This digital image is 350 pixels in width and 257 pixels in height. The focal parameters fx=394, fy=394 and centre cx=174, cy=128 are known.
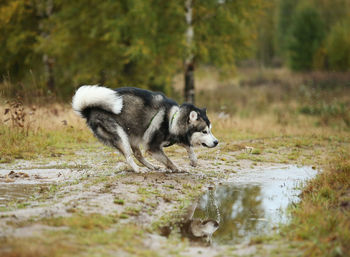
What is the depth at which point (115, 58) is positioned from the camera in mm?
17672

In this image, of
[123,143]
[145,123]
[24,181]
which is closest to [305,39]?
[145,123]

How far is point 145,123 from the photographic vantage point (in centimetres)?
683

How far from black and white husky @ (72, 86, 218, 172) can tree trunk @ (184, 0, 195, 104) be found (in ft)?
28.6

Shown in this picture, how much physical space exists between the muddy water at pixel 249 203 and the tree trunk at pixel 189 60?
8.85m

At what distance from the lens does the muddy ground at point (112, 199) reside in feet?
12.5

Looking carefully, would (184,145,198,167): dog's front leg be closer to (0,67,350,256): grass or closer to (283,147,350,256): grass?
(0,67,350,256): grass

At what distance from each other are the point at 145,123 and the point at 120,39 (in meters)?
10.2

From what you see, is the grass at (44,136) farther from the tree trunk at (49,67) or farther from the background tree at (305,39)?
the background tree at (305,39)

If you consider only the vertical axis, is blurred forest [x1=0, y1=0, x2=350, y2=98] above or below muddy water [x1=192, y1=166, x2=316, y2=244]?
above

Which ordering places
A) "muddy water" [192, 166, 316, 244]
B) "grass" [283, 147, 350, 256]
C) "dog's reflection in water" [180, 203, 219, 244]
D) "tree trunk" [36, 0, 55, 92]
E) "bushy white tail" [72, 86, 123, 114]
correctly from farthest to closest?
"tree trunk" [36, 0, 55, 92], "bushy white tail" [72, 86, 123, 114], "muddy water" [192, 166, 316, 244], "dog's reflection in water" [180, 203, 219, 244], "grass" [283, 147, 350, 256]

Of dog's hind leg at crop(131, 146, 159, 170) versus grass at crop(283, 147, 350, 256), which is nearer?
grass at crop(283, 147, 350, 256)

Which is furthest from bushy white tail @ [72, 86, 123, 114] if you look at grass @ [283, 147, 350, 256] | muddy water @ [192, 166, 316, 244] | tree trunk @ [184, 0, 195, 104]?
tree trunk @ [184, 0, 195, 104]

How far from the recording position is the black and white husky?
6676mm

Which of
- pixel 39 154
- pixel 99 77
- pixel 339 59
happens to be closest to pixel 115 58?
pixel 99 77
